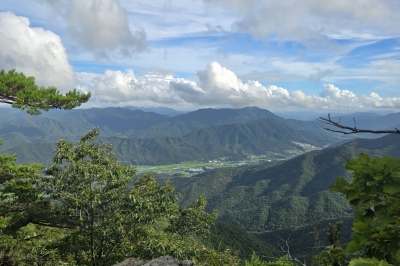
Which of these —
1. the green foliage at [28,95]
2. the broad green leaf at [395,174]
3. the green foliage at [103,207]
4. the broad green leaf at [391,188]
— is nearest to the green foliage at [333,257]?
the broad green leaf at [391,188]

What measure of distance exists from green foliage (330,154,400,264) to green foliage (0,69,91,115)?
12513 millimetres

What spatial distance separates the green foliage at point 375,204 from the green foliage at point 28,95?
1251 cm

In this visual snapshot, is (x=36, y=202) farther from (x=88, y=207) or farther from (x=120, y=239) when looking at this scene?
(x=120, y=239)

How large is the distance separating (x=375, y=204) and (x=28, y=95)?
42.3 feet

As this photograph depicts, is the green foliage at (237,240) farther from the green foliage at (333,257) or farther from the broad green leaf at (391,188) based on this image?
the broad green leaf at (391,188)

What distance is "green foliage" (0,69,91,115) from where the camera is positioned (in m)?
11.1

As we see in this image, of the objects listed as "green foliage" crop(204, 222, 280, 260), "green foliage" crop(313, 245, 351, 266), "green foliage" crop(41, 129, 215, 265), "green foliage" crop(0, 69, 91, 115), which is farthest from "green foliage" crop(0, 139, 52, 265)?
"green foliage" crop(204, 222, 280, 260)

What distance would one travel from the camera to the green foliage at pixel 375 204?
8.03 feet

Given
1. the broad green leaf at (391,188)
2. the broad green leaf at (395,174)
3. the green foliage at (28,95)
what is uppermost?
the green foliage at (28,95)

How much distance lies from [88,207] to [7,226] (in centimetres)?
564

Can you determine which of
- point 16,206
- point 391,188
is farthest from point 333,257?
point 16,206

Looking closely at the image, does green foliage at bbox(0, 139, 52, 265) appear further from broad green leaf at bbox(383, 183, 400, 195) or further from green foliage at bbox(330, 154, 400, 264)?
broad green leaf at bbox(383, 183, 400, 195)

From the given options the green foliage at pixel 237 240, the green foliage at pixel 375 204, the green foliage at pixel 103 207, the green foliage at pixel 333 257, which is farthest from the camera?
the green foliage at pixel 237 240

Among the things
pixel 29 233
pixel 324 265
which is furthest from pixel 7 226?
pixel 324 265
